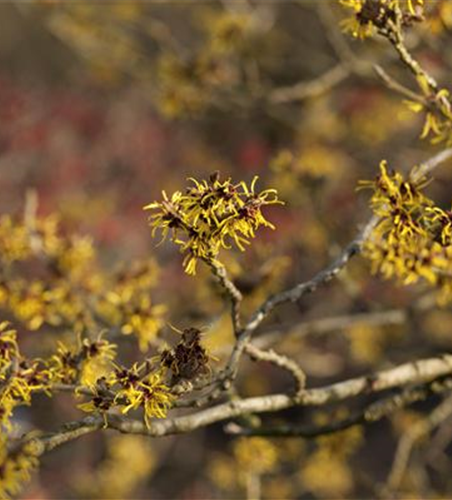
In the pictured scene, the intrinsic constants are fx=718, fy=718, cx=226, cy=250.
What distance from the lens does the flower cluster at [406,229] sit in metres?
1.90

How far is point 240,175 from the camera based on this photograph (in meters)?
7.82

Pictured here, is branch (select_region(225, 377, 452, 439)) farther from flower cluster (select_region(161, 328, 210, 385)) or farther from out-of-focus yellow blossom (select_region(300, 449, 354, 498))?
out-of-focus yellow blossom (select_region(300, 449, 354, 498))

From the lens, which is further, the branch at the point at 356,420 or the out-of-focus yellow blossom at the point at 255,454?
the out-of-focus yellow blossom at the point at 255,454

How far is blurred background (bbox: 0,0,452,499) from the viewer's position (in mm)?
3674

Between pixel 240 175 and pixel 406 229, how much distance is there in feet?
19.6

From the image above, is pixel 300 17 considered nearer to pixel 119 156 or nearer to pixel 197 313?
pixel 119 156

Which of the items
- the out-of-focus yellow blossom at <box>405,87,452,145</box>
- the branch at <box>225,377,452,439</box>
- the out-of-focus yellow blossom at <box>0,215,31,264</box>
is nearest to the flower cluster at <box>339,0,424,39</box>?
the out-of-focus yellow blossom at <box>405,87,452,145</box>

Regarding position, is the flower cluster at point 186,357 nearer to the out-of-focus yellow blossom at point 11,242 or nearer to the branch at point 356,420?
the branch at point 356,420

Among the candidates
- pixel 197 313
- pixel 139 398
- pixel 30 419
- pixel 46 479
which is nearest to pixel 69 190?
pixel 30 419

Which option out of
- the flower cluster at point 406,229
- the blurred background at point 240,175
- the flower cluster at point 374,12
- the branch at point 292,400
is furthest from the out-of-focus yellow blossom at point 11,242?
the flower cluster at point 374,12

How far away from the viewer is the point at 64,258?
297 cm

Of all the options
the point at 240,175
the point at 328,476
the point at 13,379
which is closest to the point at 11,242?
the point at 13,379

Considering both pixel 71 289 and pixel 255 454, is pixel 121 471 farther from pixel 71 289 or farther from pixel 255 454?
pixel 71 289

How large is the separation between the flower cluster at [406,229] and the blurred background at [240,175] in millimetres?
341
